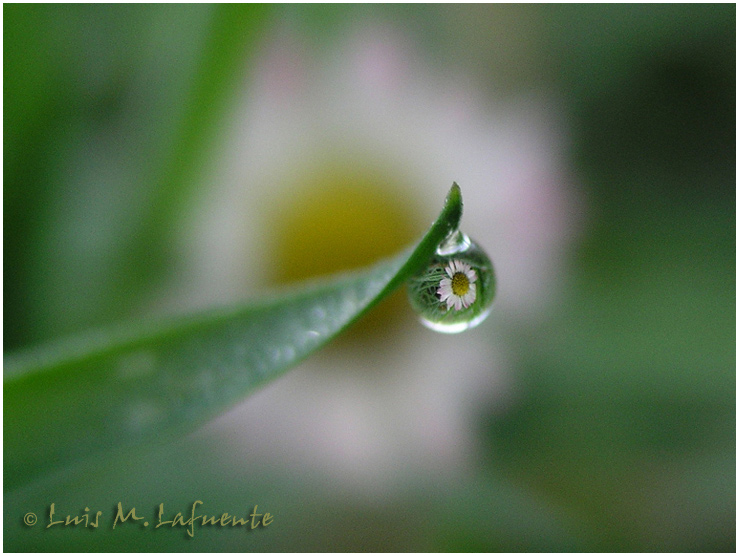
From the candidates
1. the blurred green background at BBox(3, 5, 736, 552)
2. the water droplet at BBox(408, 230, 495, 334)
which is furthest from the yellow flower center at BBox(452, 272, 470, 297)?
the blurred green background at BBox(3, 5, 736, 552)

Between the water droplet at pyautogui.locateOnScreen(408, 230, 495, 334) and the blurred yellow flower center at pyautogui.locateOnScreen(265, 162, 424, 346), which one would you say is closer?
the water droplet at pyautogui.locateOnScreen(408, 230, 495, 334)

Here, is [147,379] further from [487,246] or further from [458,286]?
[487,246]

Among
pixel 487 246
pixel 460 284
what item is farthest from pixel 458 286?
pixel 487 246

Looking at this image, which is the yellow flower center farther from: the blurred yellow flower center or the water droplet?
the blurred yellow flower center

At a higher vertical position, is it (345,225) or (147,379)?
(345,225)

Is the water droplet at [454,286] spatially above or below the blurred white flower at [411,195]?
below

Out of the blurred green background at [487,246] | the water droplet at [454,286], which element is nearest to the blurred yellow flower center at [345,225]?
the blurred green background at [487,246]

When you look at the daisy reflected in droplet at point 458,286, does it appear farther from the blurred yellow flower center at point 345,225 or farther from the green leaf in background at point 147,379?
the blurred yellow flower center at point 345,225
